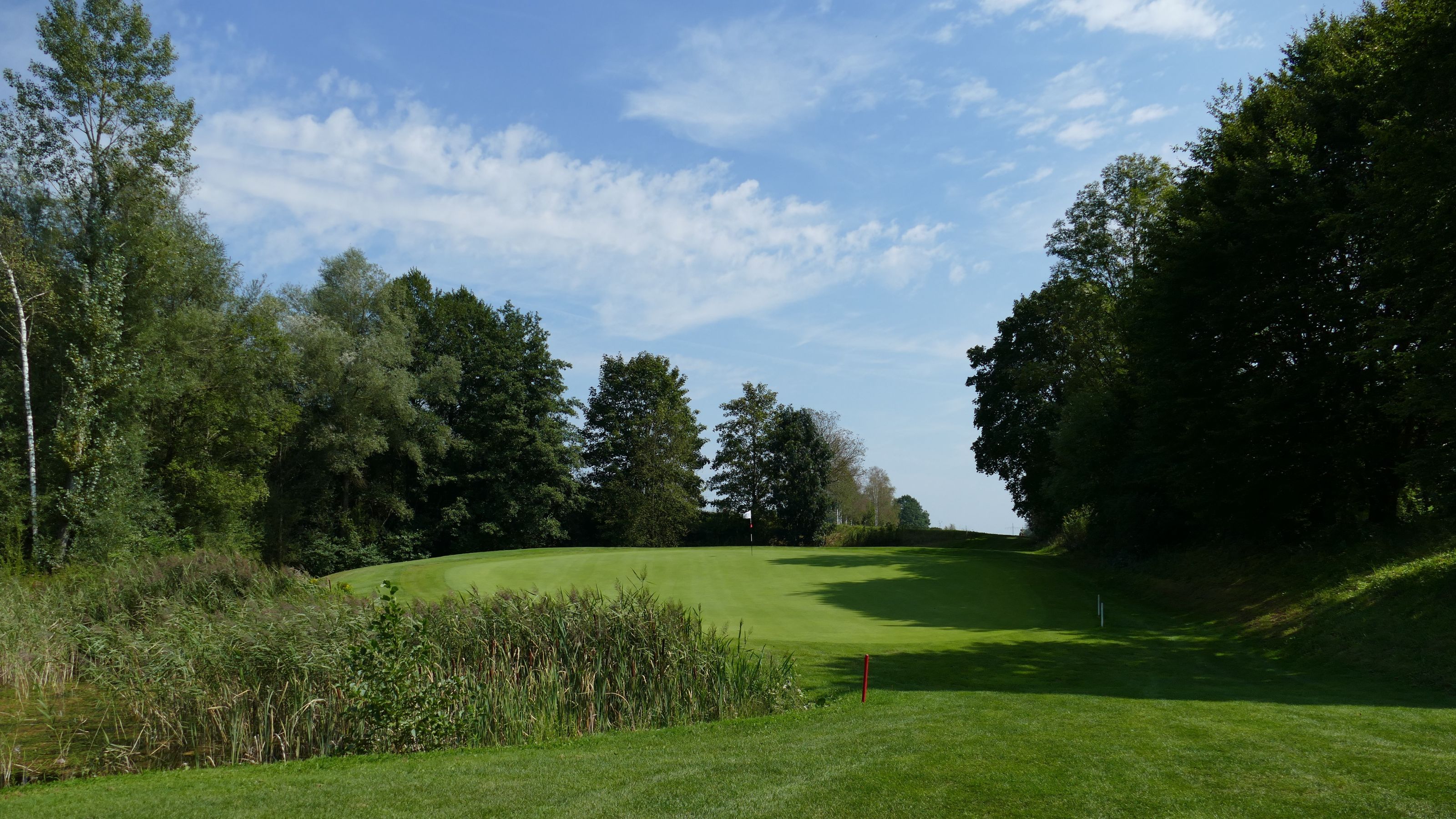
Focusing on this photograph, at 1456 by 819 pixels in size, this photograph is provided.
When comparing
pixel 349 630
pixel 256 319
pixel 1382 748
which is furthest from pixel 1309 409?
pixel 256 319

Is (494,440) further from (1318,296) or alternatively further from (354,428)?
(1318,296)

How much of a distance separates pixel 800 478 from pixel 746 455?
17.1ft

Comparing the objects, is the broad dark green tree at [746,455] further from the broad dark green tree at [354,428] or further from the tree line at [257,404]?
the broad dark green tree at [354,428]

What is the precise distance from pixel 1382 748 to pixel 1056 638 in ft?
28.8

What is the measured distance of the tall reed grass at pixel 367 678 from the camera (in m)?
7.42

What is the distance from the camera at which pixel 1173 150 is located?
82.5 feet

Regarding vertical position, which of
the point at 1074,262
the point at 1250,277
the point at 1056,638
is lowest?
the point at 1056,638

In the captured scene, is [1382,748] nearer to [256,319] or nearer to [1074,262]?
[1074,262]

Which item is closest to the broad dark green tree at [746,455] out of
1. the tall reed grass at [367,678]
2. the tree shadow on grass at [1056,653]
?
the tree shadow on grass at [1056,653]

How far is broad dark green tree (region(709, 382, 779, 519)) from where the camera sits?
164 ft

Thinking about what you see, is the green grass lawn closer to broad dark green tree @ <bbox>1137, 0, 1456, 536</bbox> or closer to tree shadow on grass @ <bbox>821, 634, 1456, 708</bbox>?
tree shadow on grass @ <bbox>821, 634, 1456, 708</bbox>

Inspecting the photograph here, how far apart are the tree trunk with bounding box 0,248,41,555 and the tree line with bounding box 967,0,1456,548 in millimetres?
28428

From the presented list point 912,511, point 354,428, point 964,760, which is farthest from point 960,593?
point 912,511

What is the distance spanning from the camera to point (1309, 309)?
17.6 metres
